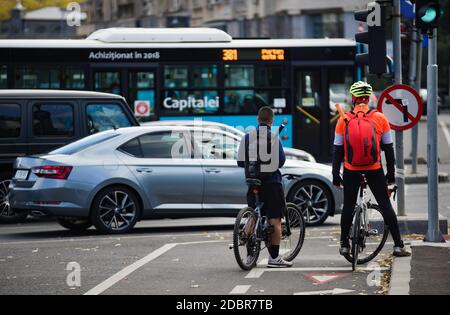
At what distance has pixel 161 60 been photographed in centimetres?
Result: 2623

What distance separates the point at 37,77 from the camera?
995 inches

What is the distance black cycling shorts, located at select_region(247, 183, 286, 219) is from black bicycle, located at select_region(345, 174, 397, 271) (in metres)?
0.75

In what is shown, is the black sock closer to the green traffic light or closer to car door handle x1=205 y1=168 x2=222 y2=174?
the green traffic light

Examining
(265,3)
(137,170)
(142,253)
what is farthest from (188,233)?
(265,3)

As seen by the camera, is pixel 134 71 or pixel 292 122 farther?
pixel 292 122

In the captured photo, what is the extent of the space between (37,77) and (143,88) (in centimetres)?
222

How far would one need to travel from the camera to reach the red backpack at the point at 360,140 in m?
12.2

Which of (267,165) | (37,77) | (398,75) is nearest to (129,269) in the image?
(267,165)

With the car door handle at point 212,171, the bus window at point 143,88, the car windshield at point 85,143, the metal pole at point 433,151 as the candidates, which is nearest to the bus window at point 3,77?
the bus window at point 143,88

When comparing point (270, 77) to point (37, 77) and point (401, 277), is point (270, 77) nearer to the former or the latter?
point (37, 77)

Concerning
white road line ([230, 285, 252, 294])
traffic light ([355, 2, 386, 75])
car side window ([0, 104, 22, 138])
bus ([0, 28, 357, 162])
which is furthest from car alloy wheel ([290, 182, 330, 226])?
bus ([0, 28, 357, 162])

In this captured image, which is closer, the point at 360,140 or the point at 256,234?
the point at 360,140

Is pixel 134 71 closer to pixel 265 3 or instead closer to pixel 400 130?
pixel 400 130
